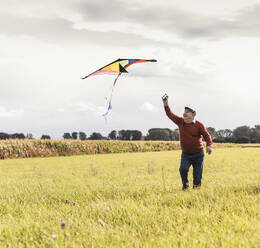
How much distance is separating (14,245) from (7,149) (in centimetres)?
2115

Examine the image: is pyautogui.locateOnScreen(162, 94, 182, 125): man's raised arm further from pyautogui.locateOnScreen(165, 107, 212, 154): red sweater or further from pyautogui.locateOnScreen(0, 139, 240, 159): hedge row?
pyautogui.locateOnScreen(0, 139, 240, 159): hedge row

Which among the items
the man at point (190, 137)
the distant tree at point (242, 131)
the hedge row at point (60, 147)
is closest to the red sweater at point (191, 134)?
the man at point (190, 137)

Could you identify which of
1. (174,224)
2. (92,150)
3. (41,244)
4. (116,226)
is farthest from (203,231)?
(92,150)

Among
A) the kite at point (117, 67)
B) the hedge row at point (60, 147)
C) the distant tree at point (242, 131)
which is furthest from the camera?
the distant tree at point (242, 131)

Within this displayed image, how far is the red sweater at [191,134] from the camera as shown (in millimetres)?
6254

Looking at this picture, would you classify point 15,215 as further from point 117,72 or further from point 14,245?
point 117,72

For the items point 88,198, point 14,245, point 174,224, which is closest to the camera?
point 14,245

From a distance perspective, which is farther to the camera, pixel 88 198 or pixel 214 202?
pixel 88 198

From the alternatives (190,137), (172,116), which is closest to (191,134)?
(190,137)

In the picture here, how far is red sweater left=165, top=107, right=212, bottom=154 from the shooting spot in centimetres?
625

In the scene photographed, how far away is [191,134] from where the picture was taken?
247 inches

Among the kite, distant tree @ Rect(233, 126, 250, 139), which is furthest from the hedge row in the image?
distant tree @ Rect(233, 126, 250, 139)

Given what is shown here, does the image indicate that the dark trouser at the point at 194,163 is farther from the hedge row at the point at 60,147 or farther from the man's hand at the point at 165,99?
the hedge row at the point at 60,147

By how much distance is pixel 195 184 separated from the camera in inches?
257
